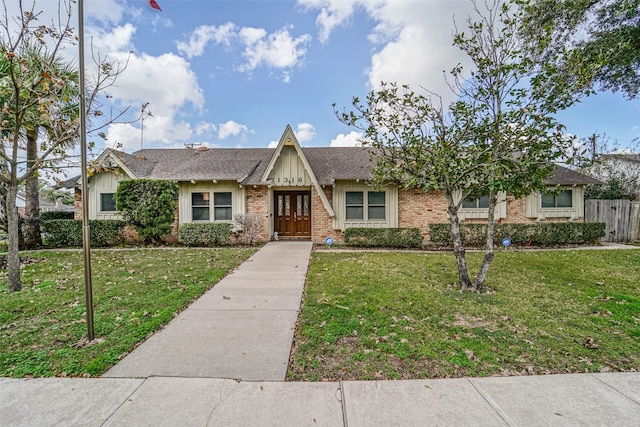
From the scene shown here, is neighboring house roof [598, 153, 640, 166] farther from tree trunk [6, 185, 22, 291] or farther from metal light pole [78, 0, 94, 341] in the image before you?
tree trunk [6, 185, 22, 291]

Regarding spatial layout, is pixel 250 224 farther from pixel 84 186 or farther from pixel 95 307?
pixel 84 186

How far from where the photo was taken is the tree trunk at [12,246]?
599 cm

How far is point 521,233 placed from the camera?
1167 centimetres

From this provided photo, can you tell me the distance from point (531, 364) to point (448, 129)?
190 inches

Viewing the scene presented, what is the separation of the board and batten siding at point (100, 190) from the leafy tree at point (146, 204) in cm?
200

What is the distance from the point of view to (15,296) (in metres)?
5.52

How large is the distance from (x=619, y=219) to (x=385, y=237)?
37.1 ft

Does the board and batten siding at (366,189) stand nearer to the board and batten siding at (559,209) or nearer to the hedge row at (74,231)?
the board and batten siding at (559,209)

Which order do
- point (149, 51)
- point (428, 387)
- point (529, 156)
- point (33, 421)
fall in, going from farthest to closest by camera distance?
point (149, 51) < point (529, 156) < point (428, 387) < point (33, 421)

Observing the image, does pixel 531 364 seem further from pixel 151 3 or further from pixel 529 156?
pixel 151 3

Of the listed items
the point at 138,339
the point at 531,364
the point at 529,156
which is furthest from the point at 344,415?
the point at 529,156

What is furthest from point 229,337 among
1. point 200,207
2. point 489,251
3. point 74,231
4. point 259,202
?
point 74,231

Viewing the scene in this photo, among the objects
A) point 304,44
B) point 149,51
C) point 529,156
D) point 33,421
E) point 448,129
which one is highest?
point 304,44

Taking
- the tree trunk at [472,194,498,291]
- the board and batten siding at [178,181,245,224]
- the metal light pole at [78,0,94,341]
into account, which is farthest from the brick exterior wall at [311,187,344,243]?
the metal light pole at [78,0,94,341]
